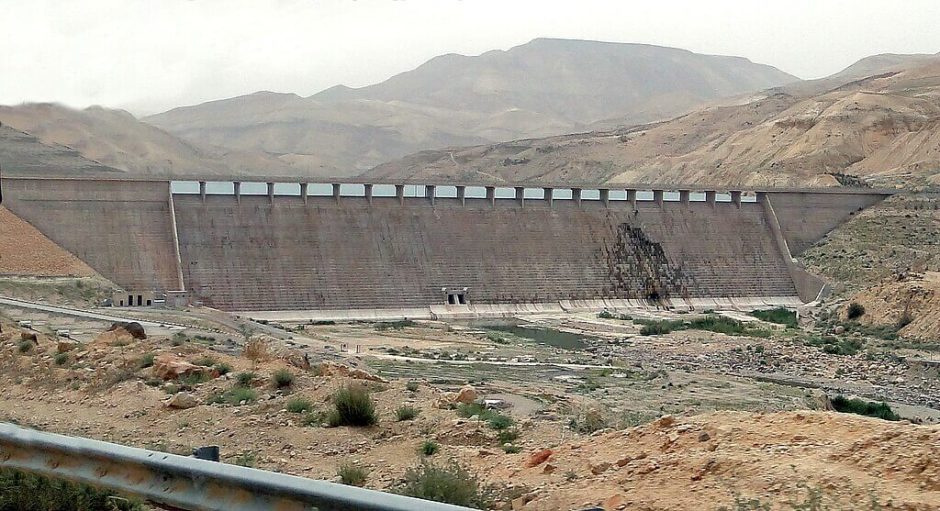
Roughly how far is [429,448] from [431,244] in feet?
134

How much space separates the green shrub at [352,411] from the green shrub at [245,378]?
2076mm

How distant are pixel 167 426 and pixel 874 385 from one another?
24.7m

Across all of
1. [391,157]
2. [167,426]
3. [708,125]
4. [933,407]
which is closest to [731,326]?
[933,407]

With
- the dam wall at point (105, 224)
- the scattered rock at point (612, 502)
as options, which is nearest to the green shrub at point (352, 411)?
the scattered rock at point (612, 502)

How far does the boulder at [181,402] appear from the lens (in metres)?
12.0

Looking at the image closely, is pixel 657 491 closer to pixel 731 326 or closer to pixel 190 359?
pixel 190 359

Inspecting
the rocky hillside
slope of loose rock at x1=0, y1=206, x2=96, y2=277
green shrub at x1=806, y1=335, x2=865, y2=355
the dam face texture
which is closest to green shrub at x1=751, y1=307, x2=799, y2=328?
the dam face texture

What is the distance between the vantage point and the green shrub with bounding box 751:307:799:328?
48.0 m

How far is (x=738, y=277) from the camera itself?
54969 millimetres

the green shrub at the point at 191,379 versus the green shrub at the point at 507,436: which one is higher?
the green shrub at the point at 191,379

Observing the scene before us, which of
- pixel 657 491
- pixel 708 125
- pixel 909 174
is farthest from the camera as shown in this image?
pixel 708 125

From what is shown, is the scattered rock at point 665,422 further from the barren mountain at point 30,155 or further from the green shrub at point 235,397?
the barren mountain at point 30,155

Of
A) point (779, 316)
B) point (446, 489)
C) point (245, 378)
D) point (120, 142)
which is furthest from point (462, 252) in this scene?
point (120, 142)

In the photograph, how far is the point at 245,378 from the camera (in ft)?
42.5
